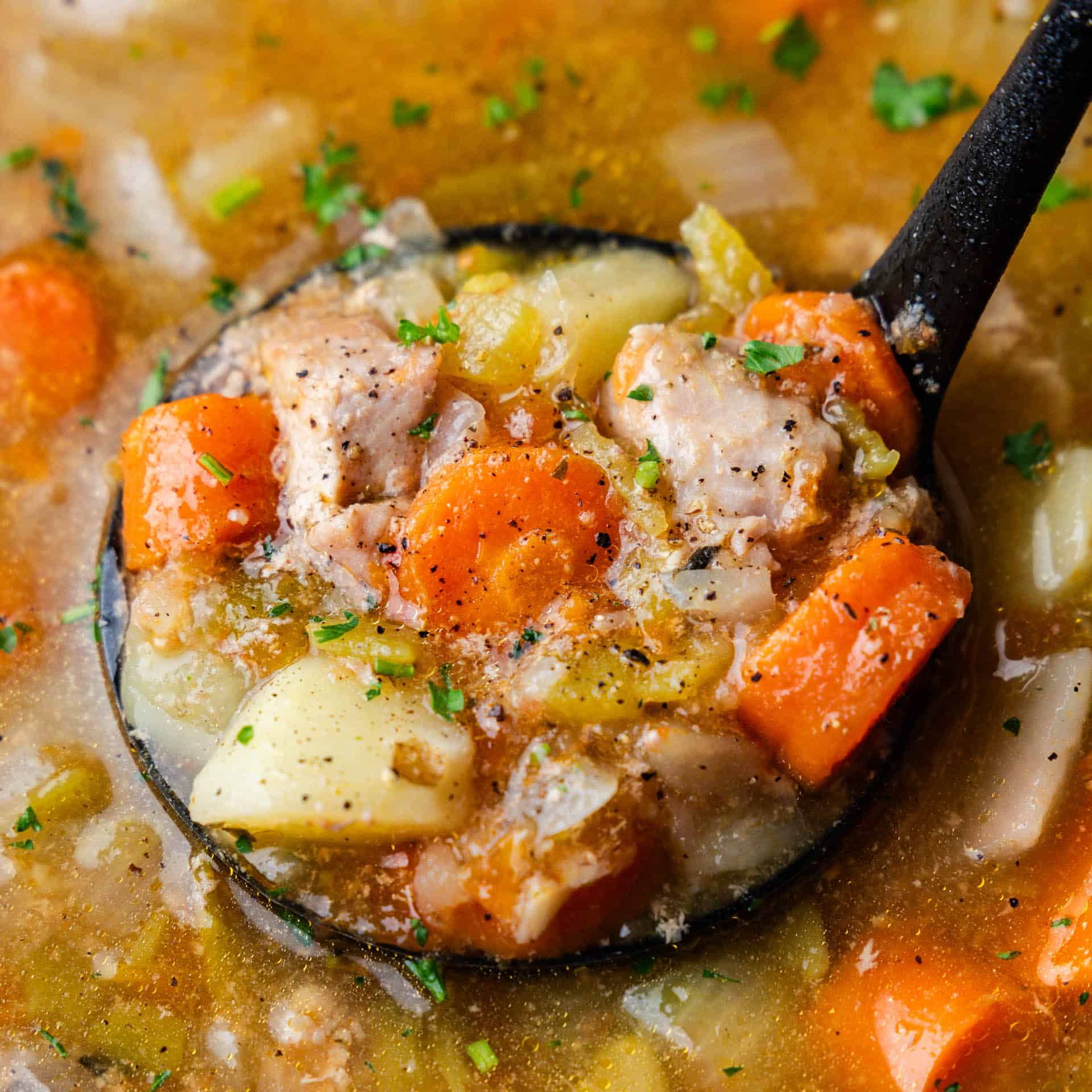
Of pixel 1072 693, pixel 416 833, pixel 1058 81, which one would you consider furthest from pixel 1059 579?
pixel 416 833

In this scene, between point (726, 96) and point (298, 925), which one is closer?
point (298, 925)

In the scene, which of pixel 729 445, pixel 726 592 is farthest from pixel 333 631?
pixel 729 445

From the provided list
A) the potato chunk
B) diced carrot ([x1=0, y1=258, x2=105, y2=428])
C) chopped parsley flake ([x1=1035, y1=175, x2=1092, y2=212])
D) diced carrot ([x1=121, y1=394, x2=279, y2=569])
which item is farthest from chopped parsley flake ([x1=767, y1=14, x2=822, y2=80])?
the potato chunk

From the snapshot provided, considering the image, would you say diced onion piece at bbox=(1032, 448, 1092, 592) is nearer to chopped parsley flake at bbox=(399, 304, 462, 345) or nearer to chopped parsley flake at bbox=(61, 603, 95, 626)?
chopped parsley flake at bbox=(399, 304, 462, 345)

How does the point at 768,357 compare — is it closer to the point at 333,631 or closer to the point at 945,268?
the point at 945,268

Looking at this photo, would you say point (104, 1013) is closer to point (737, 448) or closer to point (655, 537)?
point (655, 537)
